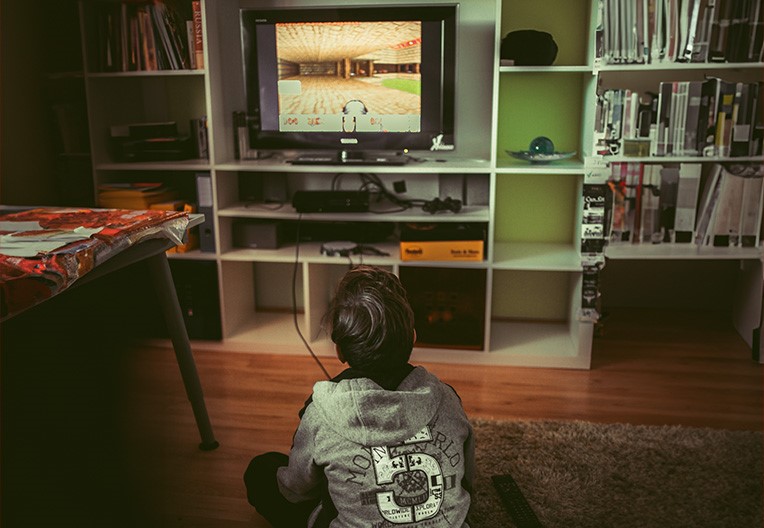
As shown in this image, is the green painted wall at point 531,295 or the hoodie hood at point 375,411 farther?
the green painted wall at point 531,295

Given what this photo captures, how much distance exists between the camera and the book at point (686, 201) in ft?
8.93

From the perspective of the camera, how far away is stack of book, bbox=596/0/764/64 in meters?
2.55

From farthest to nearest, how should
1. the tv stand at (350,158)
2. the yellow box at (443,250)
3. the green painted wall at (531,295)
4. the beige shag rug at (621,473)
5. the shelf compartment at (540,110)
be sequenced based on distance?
the green painted wall at (531,295) < the shelf compartment at (540,110) < the tv stand at (350,158) < the yellow box at (443,250) < the beige shag rug at (621,473)

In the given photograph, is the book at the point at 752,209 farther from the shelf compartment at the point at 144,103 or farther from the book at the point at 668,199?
the shelf compartment at the point at 144,103

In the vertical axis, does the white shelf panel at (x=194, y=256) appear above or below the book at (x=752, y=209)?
below

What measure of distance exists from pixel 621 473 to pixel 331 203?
4.93 ft

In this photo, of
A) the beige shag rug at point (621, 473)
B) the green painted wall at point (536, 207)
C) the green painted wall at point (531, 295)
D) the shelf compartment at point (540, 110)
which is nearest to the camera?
the beige shag rug at point (621, 473)

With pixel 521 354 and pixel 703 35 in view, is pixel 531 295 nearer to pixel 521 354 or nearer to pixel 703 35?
pixel 521 354

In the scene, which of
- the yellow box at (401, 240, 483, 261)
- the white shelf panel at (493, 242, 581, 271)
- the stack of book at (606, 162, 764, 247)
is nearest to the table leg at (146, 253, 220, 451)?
the yellow box at (401, 240, 483, 261)

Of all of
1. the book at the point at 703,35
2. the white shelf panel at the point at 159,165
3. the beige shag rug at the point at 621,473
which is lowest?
the beige shag rug at the point at 621,473

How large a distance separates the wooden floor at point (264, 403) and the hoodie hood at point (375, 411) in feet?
2.37

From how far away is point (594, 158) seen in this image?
257 centimetres

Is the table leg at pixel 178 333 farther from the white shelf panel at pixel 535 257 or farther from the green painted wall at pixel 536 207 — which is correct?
the green painted wall at pixel 536 207

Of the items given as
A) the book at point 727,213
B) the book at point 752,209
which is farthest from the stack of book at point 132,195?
the book at point 752,209
